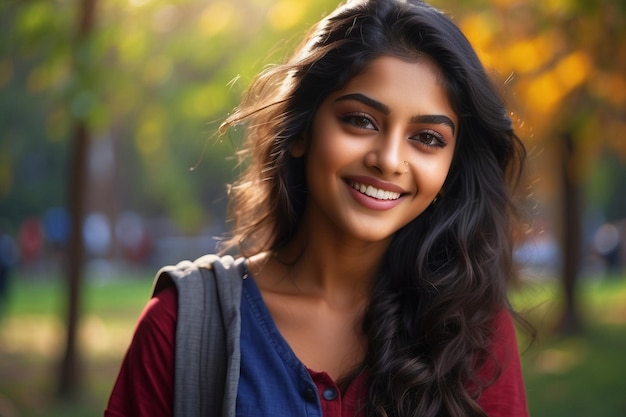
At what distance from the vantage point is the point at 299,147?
2.67 m

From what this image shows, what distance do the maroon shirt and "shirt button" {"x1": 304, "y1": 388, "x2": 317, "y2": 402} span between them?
30 millimetres

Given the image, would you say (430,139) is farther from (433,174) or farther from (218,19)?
(218,19)

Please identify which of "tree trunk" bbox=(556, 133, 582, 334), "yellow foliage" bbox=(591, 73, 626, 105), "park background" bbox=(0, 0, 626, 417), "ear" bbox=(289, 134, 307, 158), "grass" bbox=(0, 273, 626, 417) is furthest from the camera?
"tree trunk" bbox=(556, 133, 582, 334)

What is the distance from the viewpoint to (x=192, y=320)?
249 centimetres

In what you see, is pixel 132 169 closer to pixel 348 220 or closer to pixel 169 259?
pixel 169 259

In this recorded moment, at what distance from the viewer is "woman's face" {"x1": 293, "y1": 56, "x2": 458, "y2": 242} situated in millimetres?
2461

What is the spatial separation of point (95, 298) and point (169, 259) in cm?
1220

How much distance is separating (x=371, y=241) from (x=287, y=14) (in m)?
4.30

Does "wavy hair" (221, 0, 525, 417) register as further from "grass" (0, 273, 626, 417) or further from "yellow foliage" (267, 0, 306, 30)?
"yellow foliage" (267, 0, 306, 30)

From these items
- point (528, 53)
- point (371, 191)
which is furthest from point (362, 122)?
point (528, 53)

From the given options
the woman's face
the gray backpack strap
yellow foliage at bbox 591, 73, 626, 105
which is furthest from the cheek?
yellow foliage at bbox 591, 73, 626, 105

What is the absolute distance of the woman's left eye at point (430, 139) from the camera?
2523mm

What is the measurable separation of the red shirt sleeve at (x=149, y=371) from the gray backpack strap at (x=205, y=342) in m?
0.04

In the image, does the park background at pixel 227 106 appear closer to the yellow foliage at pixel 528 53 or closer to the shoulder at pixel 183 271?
the yellow foliage at pixel 528 53
